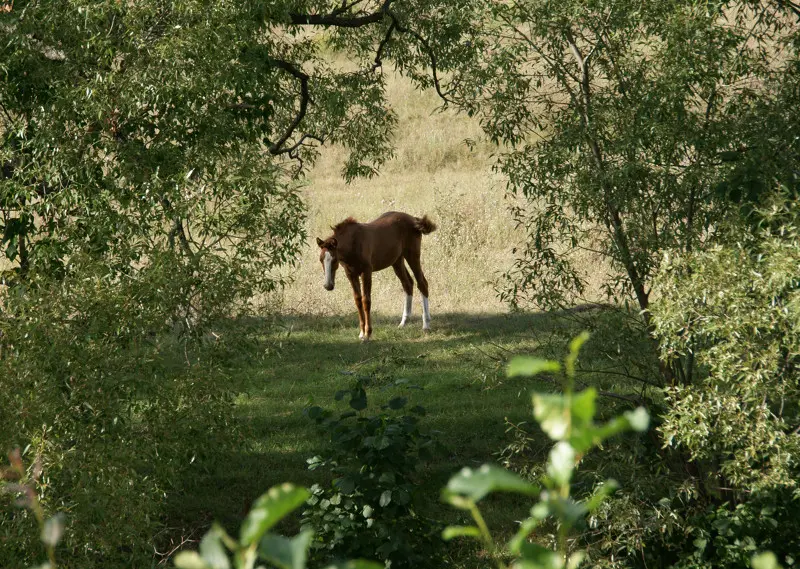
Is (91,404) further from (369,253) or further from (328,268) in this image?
(369,253)

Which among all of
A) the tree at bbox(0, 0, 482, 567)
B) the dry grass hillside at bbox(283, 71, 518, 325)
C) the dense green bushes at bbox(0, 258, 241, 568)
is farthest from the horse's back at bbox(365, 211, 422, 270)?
the dense green bushes at bbox(0, 258, 241, 568)

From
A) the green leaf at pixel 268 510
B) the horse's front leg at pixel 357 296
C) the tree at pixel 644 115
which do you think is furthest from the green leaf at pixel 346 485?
the horse's front leg at pixel 357 296

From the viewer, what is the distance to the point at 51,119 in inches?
304

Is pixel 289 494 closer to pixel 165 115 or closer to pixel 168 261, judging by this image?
pixel 168 261

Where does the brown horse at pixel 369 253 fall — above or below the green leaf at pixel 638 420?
above

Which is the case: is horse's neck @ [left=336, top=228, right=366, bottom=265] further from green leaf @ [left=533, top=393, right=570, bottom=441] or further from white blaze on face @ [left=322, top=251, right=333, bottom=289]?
green leaf @ [left=533, top=393, right=570, bottom=441]

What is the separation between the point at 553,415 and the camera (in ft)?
3.57

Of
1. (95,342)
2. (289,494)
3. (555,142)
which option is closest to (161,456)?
(95,342)

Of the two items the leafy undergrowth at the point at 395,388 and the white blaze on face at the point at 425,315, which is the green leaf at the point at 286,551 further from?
the white blaze on face at the point at 425,315

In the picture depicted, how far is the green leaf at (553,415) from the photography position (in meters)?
1.08

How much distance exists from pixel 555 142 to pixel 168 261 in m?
3.25

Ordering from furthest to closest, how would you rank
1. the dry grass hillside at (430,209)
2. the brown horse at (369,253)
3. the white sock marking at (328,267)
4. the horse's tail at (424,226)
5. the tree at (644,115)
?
1. the dry grass hillside at (430,209)
2. the horse's tail at (424,226)
3. the brown horse at (369,253)
4. the white sock marking at (328,267)
5. the tree at (644,115)

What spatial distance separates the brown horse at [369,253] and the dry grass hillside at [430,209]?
105 centimetres

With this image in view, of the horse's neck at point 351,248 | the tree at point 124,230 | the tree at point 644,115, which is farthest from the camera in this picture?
the horse's neck at point 351,248
